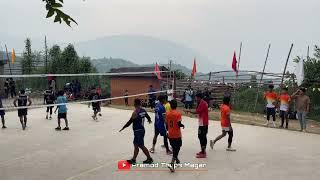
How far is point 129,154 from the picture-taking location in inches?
472

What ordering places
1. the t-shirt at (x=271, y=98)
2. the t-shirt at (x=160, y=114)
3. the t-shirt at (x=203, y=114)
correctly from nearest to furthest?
the t-shirt at (x=203, y=114) < the t-shirt at (x=160, y=114) < the t-shirt at (x=271, y=98)

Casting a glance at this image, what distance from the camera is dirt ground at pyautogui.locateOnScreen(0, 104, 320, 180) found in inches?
390

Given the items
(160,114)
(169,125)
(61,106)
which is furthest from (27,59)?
(169,125)

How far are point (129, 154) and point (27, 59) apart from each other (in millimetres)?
30229

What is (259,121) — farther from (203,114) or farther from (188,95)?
(203,114)

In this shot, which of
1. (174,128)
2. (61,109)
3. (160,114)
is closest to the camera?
(174,128)

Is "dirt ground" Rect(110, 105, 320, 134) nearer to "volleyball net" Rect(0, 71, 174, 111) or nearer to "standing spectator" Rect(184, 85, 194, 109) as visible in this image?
"standing spectator" Rect(184, 85, 194, 109)

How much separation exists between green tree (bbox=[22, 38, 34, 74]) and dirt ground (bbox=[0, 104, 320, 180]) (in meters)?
21.1

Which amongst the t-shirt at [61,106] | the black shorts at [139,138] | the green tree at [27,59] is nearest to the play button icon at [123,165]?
the black shorts at [139,138]

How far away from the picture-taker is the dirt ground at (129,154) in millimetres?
9914

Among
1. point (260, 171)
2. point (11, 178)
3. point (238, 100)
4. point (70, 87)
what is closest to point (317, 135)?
point (260, 171)

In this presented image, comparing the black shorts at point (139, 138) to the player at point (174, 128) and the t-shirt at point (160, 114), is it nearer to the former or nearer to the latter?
the player at point (174, 128)

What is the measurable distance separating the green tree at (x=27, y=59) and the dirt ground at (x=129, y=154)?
2113cm

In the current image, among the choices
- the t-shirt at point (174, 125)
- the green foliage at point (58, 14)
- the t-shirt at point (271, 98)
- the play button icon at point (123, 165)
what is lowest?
the play button icon at point (123, 165)
